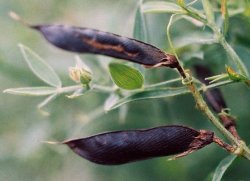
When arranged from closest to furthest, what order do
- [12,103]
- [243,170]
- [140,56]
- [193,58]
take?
[140,56] < [193,58] < [243,170] < [12,103]

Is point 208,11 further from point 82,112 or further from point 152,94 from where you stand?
point 82,112

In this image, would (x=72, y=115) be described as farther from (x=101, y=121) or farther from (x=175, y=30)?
(x=175, y=30)

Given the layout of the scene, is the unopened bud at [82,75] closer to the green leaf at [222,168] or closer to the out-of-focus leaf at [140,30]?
the out-of-focus leaf at [140,30]

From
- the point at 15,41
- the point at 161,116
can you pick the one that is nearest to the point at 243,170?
the point at 161,116


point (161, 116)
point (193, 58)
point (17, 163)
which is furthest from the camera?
point (17, 163)

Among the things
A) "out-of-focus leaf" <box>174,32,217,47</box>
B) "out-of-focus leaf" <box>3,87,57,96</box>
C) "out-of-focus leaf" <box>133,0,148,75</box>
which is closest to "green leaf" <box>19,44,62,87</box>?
"out-of-focus leaf" <box>3,87,57,96</box>

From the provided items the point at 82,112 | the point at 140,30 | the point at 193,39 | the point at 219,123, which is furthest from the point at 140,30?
the point at 82,112
